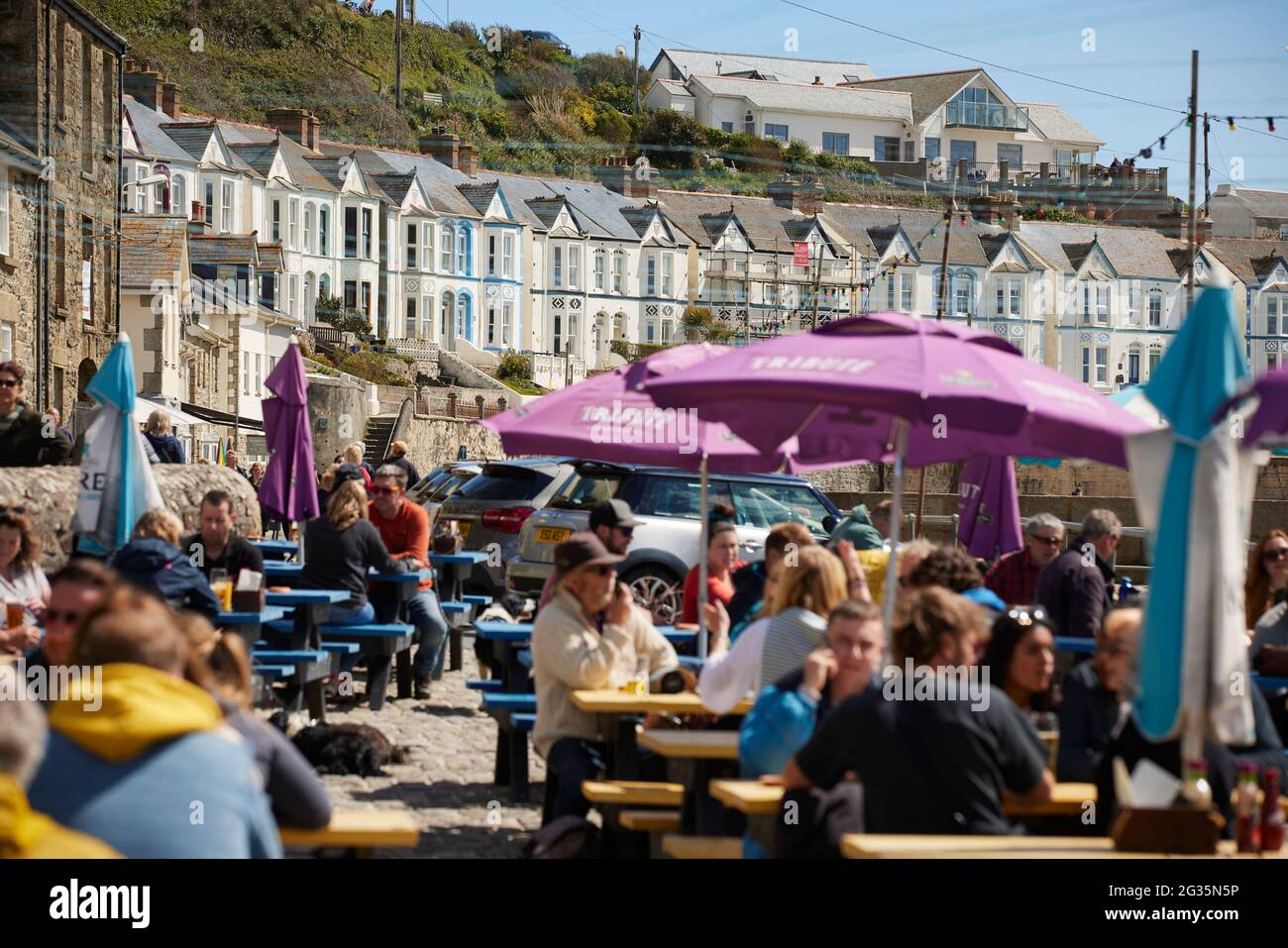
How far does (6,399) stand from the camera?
13.0 m

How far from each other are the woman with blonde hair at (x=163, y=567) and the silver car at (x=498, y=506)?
799 centimetres

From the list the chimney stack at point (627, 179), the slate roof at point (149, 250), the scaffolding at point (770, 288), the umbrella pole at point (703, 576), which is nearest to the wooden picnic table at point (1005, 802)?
the umbrella pole at point (703, 576)

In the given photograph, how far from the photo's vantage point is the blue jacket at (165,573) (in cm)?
961

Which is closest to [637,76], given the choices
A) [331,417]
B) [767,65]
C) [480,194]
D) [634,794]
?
[767,65]

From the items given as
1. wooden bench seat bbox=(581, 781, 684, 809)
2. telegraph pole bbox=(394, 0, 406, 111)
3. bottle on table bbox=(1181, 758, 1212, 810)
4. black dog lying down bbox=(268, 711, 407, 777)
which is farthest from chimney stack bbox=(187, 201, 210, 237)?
bottle on table bbox=(1181, 758, 1212, 810)

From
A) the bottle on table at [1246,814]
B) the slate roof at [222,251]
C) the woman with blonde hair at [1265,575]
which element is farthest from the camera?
the slate roof at [222,251]

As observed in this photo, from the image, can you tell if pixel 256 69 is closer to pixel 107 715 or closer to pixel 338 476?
pixel 338 476

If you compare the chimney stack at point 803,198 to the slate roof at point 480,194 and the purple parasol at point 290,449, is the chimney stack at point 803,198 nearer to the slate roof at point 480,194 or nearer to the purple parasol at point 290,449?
the slate roof at point 480,194

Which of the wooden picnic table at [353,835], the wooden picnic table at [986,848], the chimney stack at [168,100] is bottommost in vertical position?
the wooden picnic table at [986,848]

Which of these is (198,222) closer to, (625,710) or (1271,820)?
(625,710)

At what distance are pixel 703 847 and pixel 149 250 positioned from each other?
4829cm
